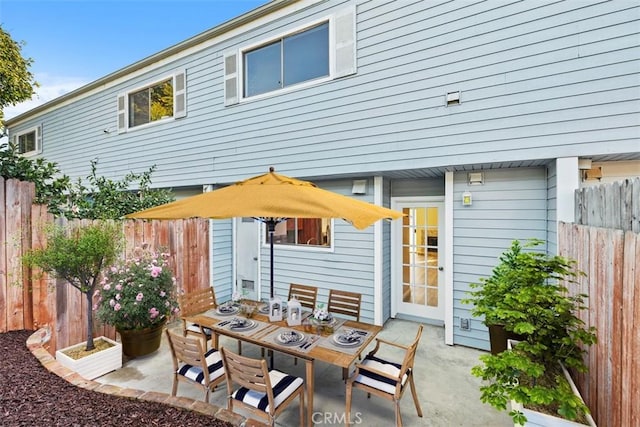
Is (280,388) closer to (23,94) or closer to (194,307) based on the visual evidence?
(194,307)

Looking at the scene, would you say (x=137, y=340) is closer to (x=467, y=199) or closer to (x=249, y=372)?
(x=249, y=372)

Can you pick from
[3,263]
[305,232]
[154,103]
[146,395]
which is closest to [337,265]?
[305,232]

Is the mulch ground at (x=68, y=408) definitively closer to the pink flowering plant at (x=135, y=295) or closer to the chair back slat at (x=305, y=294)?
the pink flowering plant at (x=135, y=295)

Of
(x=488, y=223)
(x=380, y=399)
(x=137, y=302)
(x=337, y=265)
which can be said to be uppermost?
(x=488, y=223)

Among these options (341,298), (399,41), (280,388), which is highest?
(399,41)

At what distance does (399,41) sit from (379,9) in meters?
0.67

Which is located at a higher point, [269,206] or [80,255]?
[269,206]

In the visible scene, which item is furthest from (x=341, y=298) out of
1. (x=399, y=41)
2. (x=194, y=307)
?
(x=399, y=41)

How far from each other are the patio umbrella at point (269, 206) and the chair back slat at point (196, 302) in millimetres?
1380

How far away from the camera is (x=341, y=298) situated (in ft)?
13.3

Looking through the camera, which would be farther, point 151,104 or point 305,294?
point 151,104

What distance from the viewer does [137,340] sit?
388 centimetres

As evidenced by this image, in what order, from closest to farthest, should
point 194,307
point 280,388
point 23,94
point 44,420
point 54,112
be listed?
point 44,420 → point 280,388 → point 194,307 → point 23,94 → point 54,112

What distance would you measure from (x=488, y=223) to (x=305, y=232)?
3205 millimetres
